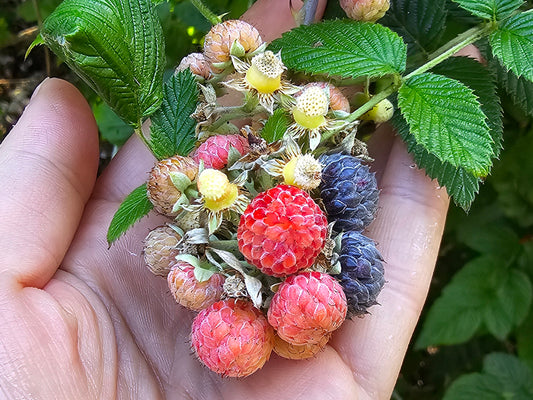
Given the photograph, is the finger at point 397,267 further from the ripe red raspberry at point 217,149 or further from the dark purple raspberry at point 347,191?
the ripe red raspberry at point 217,149

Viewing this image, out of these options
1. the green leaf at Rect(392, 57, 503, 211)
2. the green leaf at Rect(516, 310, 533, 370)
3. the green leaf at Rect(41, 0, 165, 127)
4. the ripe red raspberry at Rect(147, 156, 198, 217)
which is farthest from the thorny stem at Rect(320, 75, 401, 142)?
the green leaf at Rect(516, 310, 533, 370)

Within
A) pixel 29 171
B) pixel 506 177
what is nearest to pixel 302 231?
pixel 29 171

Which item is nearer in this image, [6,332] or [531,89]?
[6,332]

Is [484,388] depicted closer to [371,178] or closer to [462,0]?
[371,178]

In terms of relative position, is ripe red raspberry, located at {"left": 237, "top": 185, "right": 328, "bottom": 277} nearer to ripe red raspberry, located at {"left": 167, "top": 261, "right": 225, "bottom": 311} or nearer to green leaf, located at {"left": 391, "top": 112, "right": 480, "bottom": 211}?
ripe red raspberry, located at {"left": 167, "top": 261, "right": 225, "bottom": 311}

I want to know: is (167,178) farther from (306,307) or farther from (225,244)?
(306,307)

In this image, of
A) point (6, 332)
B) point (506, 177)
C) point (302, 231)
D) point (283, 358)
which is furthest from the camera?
point (506, 177)
